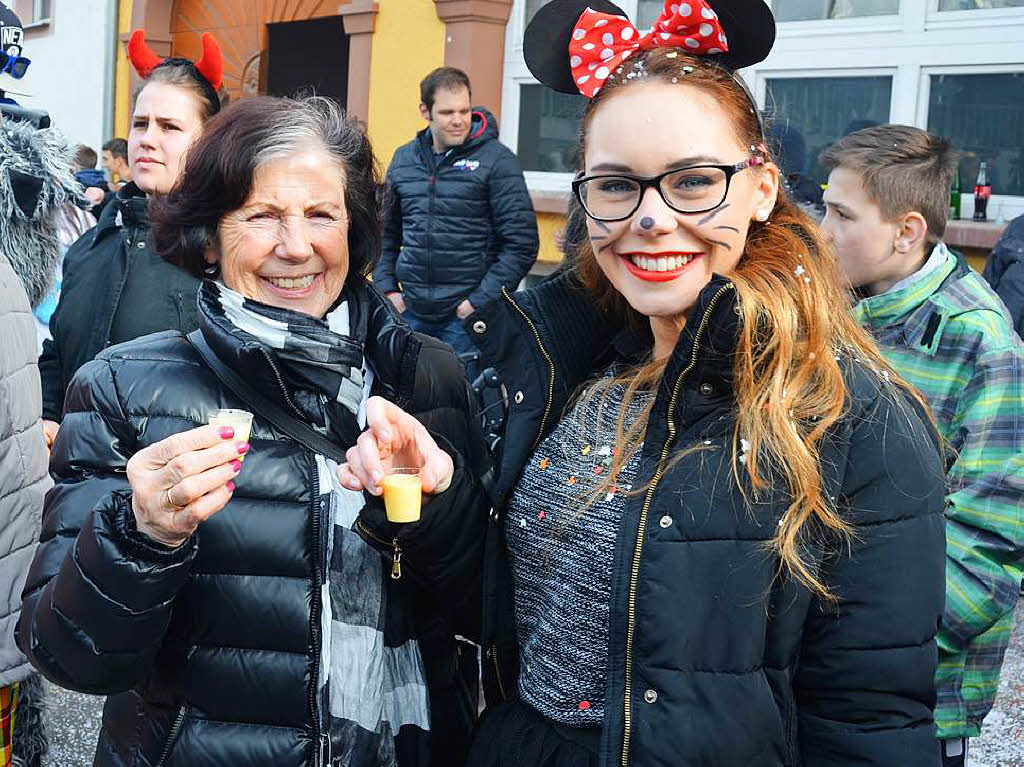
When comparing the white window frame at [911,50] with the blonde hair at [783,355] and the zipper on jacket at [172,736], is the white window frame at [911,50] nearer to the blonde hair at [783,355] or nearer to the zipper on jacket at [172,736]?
the blonde hair at [783,355]

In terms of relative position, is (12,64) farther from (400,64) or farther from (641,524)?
(400,64)

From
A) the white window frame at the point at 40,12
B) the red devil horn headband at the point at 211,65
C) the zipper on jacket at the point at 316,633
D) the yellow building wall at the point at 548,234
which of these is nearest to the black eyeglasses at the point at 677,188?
the zipper on jacket at the point at 316,633

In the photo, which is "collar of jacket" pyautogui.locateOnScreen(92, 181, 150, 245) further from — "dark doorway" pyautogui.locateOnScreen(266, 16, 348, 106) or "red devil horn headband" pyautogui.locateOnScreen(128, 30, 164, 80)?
"dark doorway" pyautogui.locateOnScreen(266, 16, 348, 106)

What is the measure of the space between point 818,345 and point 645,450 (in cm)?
33

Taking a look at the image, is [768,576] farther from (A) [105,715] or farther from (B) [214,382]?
(A) [105,715]

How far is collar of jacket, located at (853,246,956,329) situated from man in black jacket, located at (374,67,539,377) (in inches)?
146

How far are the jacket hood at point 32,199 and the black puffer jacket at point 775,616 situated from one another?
2.26 m

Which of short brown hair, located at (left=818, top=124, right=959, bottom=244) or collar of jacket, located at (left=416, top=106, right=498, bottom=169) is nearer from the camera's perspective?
short brown hair, located at (left=818, top=124, right=959, bottom=244)

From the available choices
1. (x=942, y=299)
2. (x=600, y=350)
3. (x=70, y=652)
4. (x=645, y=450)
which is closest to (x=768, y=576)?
(x=645, y=450)

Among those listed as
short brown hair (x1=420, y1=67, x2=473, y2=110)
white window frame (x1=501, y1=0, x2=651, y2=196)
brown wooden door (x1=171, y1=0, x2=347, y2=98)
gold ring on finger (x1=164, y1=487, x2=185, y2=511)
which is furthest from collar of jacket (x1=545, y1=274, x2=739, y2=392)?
brown wooden door (x1=171, y1=0, x2=347, y2=98)

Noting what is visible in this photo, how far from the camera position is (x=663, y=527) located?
5.78 ft

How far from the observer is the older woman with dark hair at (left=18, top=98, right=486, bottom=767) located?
1844 mm

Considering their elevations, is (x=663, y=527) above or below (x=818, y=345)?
below

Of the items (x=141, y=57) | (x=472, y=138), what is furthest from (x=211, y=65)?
(x=472, y=138)
